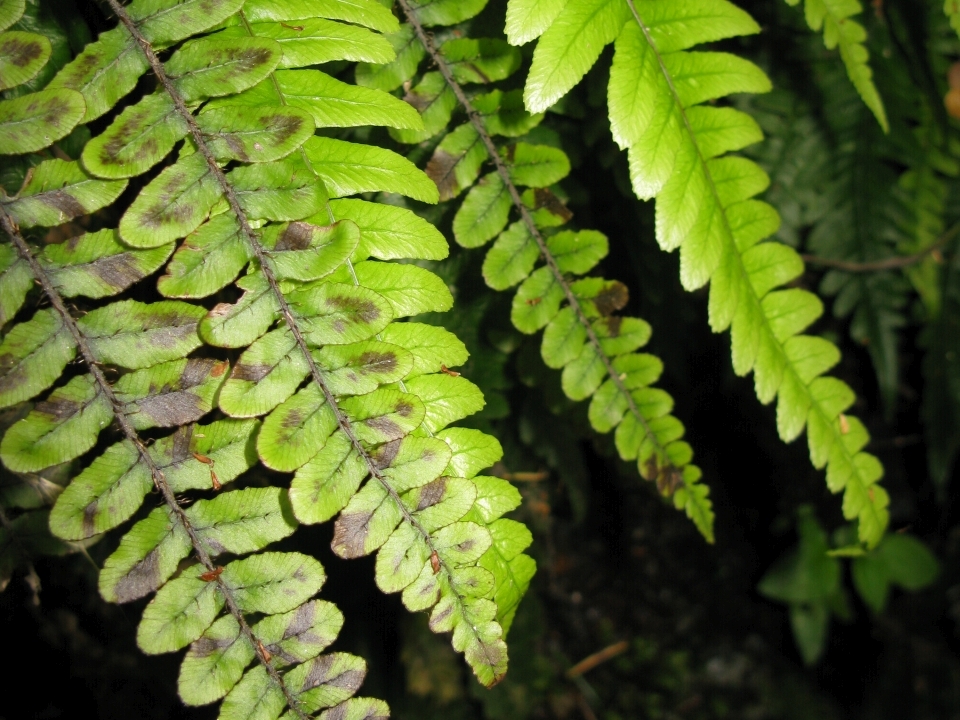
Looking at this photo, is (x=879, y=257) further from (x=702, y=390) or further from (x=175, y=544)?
(x=175, y=544)

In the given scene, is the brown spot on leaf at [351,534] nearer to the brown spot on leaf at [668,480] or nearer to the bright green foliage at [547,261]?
the bright green foliage at [547,261]

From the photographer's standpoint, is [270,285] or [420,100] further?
[420,100]

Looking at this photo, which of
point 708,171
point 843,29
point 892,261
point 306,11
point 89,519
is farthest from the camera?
point 892,261

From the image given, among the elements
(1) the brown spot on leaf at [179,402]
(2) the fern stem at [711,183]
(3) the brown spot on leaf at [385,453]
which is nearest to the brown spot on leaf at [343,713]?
(3) the brown spot on leaf at [385,453]

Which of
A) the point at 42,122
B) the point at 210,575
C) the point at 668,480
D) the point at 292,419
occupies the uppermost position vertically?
the point at 42,122

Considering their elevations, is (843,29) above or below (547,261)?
above

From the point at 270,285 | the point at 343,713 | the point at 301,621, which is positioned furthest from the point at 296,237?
the point at 343,713

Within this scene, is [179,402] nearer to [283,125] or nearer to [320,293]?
[320,293]
